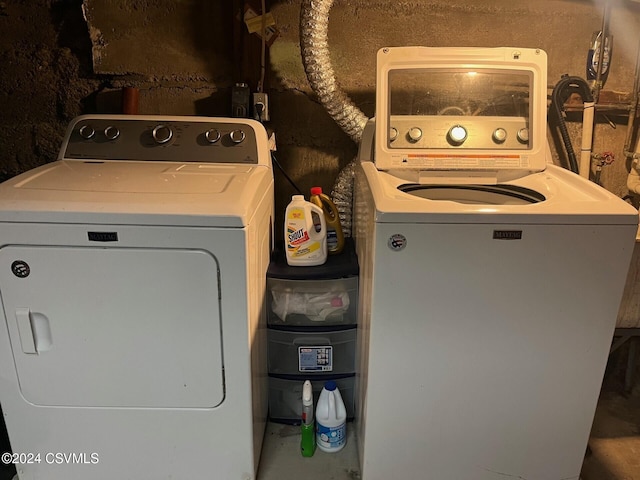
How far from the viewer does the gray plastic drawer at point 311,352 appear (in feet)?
6.10

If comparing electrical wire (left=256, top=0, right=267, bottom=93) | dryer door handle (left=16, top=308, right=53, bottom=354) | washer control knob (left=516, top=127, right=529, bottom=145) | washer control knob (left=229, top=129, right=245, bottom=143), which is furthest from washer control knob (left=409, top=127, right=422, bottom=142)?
dryer door handle (left=16, top=308, right=53, bottom=354)

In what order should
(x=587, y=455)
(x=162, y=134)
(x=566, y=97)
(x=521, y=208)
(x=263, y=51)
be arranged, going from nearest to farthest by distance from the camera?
(x=521, y=208) < (x=162, y=134) < (x=587, y=455) < (x=263, y=51) < (x=566, y=97)

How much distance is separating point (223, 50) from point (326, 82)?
0.52 meters

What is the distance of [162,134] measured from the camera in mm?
1870

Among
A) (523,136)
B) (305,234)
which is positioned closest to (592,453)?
(523,136)

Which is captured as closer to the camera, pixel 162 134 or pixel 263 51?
pixel 162 134

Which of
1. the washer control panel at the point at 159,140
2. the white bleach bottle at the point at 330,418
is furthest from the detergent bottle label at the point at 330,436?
the washer control panel at the point at 159,140

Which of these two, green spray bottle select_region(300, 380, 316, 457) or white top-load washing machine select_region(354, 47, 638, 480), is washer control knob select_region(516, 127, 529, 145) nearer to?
white top-load washing machine select_region(354, 47, 638, 480)

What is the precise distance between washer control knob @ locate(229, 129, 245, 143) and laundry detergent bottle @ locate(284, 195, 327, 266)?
0.31m

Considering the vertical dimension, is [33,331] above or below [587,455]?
above

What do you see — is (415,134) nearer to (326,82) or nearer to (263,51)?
(326,82)

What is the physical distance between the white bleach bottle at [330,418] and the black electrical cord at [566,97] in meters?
1.41

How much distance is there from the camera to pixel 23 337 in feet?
4.69

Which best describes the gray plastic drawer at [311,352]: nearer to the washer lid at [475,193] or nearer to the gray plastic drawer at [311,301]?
the gray plastic drawer at [311,301]
